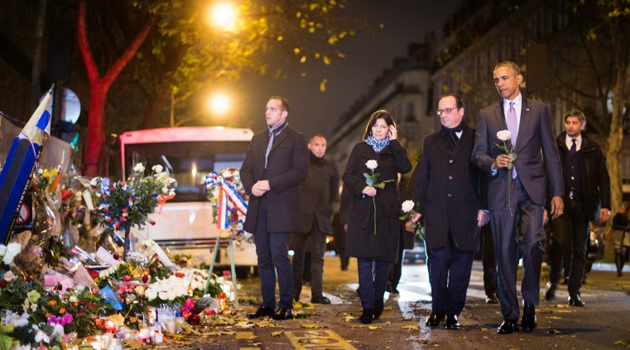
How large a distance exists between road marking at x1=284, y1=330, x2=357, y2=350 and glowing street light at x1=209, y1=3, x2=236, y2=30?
48.2ft

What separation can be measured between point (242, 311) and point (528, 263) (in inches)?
146

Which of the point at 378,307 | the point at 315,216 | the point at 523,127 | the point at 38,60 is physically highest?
the point at 38,60

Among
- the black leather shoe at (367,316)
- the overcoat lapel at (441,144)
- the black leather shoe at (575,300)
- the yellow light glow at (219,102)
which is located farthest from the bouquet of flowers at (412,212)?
the yellow light glow at (219,102)

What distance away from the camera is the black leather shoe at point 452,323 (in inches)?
361

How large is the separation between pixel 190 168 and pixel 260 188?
9920 mm

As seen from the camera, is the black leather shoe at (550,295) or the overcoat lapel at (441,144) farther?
the black leather shoe at (550,295)

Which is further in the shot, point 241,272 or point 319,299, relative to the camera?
point 241,272

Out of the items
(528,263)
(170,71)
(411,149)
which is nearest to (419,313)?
(528,263)

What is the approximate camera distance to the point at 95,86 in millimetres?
23344

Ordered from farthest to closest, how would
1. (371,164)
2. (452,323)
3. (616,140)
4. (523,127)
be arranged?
(616,140), (371,164), (452,323), (523,127)

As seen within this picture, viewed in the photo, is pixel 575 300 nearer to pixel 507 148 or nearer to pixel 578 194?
pixel 578 194

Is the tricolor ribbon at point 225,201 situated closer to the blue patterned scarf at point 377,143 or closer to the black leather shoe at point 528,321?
the blue patterned scarf at point 377,143

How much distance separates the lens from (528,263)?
8.87 meters

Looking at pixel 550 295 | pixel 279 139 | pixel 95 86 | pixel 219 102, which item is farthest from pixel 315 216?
pixel 219 102
